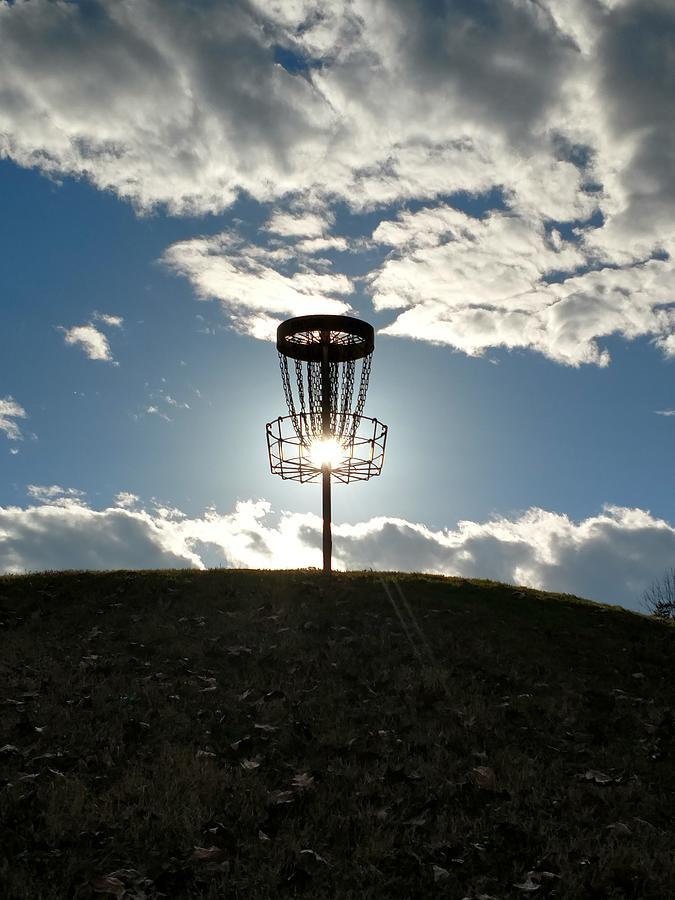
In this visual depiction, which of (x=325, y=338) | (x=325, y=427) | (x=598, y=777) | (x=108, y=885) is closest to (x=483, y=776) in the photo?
(x=598, y=777)

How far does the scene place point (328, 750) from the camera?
1030 cm

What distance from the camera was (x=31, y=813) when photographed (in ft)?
26.4

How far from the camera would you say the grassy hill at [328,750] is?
7156 mm

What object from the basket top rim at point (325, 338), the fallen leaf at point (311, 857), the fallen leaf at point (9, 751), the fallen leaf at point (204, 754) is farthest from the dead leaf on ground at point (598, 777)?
the basket top rim at point (325, 338)

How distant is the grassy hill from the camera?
7.16 meters

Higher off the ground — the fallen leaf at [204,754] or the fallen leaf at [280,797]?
the fallen leaf at [204,754]

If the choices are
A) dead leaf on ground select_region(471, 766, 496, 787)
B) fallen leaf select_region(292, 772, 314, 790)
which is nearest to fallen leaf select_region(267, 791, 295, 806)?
fallen leaf select_region(292, 772, 314, 790)

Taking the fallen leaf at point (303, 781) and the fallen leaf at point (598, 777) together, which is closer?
the fallen leaf at point (303, 781)

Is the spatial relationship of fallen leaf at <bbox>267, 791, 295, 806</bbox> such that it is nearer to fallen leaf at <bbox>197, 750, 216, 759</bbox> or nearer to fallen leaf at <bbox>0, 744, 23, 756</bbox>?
fallen leaf at <bbox>197, 750, 216, 759</bbox>

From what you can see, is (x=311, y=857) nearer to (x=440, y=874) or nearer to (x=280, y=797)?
(x=440, y=874)

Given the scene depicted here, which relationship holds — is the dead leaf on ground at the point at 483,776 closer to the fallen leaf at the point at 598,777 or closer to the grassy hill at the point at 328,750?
the grassy hill at the point at 328,750

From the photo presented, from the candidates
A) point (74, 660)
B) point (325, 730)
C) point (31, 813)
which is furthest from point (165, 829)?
point (74, 660)

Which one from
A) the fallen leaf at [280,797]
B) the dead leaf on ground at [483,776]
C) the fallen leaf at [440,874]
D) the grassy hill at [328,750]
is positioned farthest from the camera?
the dead leaf on ground at [483,776]

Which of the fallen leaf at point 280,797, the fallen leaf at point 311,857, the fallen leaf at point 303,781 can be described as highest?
the fallen leaf at point 303,781
